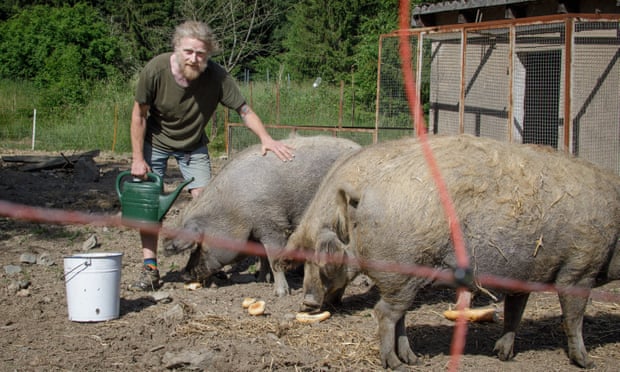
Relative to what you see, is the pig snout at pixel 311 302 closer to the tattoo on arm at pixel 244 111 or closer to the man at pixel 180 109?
the man at pixel 180 109

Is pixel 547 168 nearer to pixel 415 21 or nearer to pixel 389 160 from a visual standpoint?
pixel 389 160

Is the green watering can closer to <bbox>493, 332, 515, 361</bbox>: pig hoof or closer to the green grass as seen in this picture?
<bbox>493, 332, 515, 361</bbox>: pig hoof

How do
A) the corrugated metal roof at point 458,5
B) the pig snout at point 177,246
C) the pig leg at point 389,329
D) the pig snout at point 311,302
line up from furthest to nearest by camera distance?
the corrugated metal roof at point 458,5 → the pig snout at point 177,246 → the pig snout at point 311,302 → the pig leg at point 389,329

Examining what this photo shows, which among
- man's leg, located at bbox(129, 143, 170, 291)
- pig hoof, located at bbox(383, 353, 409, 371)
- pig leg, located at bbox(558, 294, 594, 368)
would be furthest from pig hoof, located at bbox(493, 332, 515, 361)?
man's leg, located at bbox(129, 143, 170, 291)

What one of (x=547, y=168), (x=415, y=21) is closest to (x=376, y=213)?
(x=547, y=168)

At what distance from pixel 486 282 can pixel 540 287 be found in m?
0.40

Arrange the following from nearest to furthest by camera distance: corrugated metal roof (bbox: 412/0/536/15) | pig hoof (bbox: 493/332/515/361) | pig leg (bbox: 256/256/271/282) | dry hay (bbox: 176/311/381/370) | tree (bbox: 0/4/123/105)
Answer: dry hay (bbox: 176/311/381/370) < pig hoof (bbox: 493/332/515/361) < pig leg (bbox: 256/256/271/282) < corrugated metal roof (bbox: 412/0/536/15) < tree (bbox: 0/4/123/105)

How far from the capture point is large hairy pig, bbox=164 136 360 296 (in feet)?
20.0

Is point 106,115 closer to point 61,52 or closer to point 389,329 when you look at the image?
point 61,52

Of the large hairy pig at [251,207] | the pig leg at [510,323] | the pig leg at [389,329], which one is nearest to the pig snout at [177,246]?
the large hairy pig at [251,207]

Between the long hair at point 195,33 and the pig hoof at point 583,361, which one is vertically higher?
the long hair at point 195,33

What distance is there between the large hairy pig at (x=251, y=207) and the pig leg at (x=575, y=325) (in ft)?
7.76

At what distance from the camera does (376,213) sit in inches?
157

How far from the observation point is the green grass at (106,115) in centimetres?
1823
